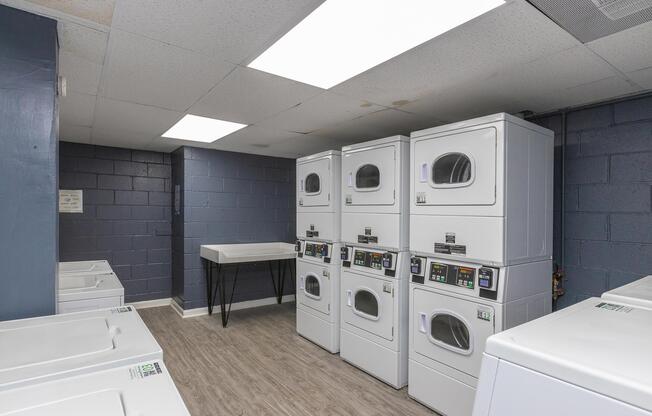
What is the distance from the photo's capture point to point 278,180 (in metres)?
5.39

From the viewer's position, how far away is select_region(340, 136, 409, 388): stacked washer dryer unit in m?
2.75

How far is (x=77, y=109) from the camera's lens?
2.98 metres

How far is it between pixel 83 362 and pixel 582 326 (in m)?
1.54

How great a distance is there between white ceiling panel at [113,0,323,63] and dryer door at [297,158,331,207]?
1.80 meters

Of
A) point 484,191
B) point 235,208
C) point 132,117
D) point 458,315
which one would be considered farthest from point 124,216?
point 484,191

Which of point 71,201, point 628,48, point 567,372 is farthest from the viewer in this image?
point 71,201

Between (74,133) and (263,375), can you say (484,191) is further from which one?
(74,133)

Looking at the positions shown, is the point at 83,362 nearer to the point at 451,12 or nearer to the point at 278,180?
the point at 451,12

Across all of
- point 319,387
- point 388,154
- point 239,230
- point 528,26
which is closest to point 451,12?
point 528,26

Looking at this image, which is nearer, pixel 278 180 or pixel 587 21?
pixel 587 21

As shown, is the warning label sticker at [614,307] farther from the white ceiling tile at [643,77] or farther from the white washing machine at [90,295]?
the white washing machine at [90,295]

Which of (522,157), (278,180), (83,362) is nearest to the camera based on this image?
(83,362)

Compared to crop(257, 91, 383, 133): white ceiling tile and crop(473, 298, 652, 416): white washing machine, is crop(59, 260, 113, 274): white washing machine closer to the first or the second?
crop(257, 91, 383, 133): white ceiling tile

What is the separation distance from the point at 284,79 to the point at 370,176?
1.15 meters
